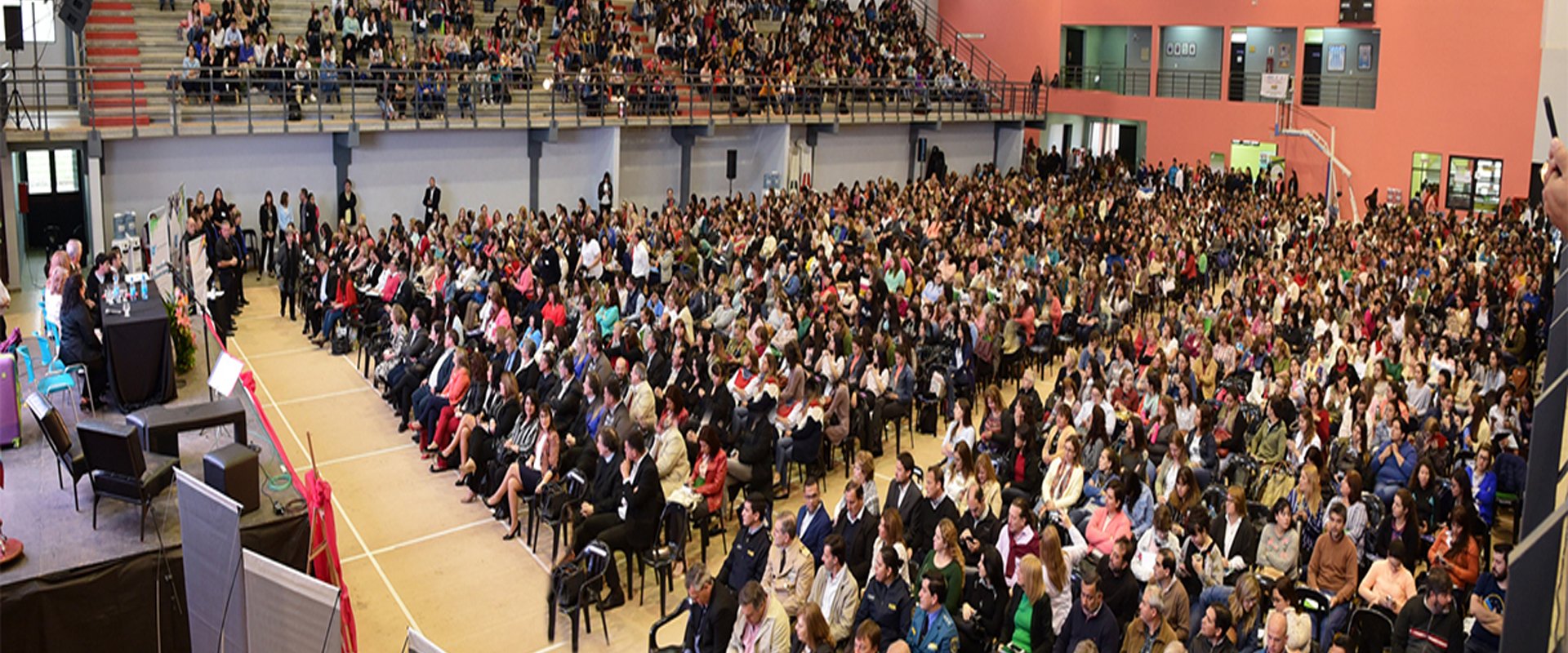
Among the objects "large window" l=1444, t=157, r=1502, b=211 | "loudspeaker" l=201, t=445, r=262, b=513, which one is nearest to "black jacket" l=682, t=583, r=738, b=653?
"loudspeaker" l=201, t=445, r=262, b=513

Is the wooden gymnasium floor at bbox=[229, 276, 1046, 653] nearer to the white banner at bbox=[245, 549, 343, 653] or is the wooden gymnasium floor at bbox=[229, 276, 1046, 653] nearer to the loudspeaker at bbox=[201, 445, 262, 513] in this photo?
the loudspeaker at bbox=[201, 445, 262, 513]

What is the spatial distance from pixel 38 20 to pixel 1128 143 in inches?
1059

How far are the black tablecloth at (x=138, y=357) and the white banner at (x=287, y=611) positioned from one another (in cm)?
528

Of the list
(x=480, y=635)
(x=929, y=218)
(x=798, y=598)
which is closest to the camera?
(x=798, y=598)

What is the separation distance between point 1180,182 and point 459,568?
2423 centimetres

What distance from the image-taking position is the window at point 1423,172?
2717 centimetres

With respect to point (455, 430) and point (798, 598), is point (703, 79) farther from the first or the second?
point (798, 598)

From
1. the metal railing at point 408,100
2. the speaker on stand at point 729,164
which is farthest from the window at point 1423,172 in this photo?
the speaker on stand at point 729,164

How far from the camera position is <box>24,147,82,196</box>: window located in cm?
2058

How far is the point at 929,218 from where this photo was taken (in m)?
21.7

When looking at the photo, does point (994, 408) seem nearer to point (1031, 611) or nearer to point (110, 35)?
point (1031, 611)

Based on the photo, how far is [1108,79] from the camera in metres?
35.6

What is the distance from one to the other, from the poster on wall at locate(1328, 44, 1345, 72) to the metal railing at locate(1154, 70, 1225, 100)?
8.38 feet

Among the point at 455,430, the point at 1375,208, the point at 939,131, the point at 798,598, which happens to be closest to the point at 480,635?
the point at 798,598
